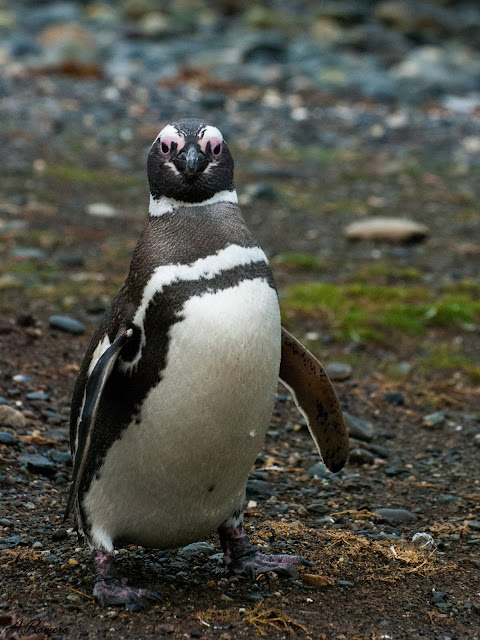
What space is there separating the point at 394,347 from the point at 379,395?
3.03 feet

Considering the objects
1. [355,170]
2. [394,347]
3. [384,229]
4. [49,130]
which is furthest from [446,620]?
[49,130]

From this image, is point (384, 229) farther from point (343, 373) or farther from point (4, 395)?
point (4, 395)

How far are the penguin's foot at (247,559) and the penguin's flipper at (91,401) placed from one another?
719mm

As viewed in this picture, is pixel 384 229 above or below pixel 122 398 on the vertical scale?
below

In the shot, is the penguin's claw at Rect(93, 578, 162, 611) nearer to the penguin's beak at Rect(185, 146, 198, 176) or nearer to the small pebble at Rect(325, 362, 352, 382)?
the penguin's beak at Rect(185, 146, 198, 176)

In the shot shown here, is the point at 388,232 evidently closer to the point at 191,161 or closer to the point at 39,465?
the point at 39,465

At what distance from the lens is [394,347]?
7.13 meters

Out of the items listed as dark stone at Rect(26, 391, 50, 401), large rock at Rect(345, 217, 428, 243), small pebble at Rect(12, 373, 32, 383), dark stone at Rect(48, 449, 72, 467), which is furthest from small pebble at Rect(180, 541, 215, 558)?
large rock at Rect(345, 217, 428, 243)

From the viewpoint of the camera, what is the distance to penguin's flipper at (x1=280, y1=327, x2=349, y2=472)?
13.6 feet

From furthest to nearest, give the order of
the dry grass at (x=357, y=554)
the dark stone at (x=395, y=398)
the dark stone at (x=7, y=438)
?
the dark stone at (x=395, y=398) < the dark stone at (x=7, y=438) < the dry grass at (x=357, y=554)

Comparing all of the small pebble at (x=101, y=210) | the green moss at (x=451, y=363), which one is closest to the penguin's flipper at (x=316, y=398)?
the green moss at (x=451, y=363)

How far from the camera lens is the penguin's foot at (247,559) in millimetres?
3869

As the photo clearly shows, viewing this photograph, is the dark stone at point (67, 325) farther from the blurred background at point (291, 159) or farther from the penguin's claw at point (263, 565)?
the penguin's claw at point (263, 565)

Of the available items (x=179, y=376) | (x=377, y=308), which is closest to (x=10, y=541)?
(x=179, y=376)
